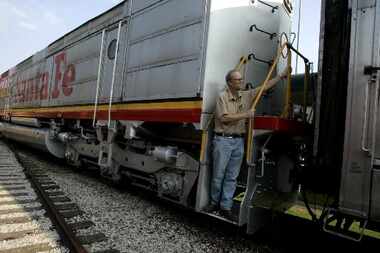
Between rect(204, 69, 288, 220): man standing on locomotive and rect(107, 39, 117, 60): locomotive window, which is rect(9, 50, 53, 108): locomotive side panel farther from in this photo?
rect(204, 69, 288, 220): man standing on locomotive

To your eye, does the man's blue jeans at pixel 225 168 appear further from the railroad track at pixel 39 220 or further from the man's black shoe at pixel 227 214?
the railroad track at pixel 39 220

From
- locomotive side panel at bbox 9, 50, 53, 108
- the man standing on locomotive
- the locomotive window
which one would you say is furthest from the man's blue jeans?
locomotive side panel at bbox 9, 50, 53, 108

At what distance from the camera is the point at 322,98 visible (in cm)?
363

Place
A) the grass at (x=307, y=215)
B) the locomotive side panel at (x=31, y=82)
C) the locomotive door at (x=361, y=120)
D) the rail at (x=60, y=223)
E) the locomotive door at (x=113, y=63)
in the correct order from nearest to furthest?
the locomotive door at (x=361, y=120), the grass at (x=307, y=215), the rail at (x=60, y=223), the locomotive door at (x=113, y=63), the locomotive side panel at (x=31, y=82)

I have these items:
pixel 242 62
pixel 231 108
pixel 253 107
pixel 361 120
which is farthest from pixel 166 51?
pixel 361 120

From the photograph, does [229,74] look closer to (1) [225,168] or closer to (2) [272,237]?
(1) [225,168]

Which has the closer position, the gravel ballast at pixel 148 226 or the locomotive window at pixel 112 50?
the gravel ballast at pixel 148 226

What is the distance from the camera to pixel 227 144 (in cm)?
434

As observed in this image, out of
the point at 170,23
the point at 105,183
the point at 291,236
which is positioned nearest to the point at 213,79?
the point at 170,23

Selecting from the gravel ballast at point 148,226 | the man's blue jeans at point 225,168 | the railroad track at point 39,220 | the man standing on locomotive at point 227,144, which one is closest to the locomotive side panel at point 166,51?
the man standing on locomotive at point 227,144

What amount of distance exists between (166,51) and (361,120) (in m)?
3.00

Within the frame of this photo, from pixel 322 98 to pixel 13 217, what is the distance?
13.7 feet

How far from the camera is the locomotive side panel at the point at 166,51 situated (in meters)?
4.75

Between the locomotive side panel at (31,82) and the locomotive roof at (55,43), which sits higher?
the locomotive roof at (55,43)
